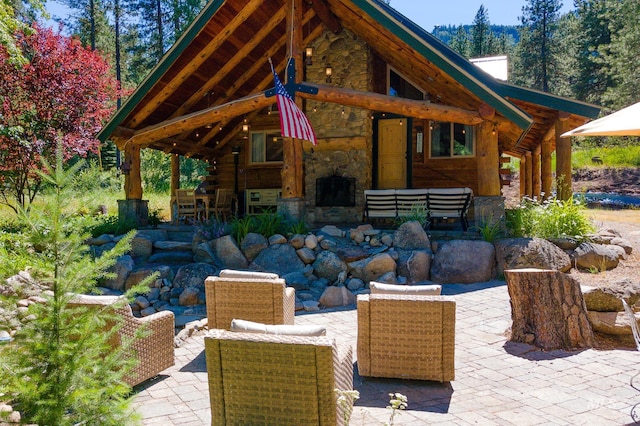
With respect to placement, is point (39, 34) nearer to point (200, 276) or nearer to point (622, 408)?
point (200, 276)

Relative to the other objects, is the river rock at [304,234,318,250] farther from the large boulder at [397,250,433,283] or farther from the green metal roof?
the green metal roof

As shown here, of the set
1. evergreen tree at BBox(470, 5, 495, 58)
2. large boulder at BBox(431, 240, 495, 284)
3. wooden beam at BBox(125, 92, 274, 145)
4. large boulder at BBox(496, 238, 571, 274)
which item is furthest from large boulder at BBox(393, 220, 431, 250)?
evergreen tree at BBox(470, 5, 495, 58)

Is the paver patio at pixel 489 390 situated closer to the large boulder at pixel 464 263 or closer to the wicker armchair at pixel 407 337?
the wicker armchair at pixel 407 337

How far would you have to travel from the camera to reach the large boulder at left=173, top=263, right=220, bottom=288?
872 centimetres

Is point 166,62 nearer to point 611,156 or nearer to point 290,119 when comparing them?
point 290,119

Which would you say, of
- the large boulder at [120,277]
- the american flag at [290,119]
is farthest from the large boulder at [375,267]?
the large boulder at [120,277]

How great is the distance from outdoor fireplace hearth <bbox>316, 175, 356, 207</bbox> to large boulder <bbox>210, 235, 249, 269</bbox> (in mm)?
3636

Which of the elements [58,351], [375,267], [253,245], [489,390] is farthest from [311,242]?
[58,351]

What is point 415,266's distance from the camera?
8.46 m

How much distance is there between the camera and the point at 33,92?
11.9 meters

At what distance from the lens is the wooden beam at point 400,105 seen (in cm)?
948

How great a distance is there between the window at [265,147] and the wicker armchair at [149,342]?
1063 cm

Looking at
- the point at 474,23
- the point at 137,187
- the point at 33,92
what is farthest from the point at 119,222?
the point at 474,23

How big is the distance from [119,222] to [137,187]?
0.99 metres
